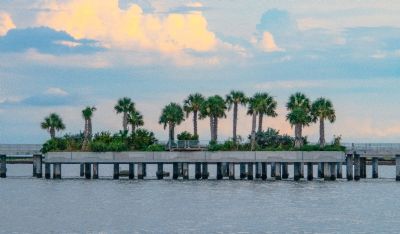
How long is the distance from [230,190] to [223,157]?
19.3m

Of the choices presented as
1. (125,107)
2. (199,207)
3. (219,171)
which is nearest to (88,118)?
(125,107)

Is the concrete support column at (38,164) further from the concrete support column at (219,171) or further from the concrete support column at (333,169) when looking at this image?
the concrete support column at (333,169)

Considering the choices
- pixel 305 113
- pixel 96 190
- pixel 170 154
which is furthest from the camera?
pixel 305 113

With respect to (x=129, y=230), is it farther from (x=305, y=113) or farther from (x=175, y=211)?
(x=305, y=113)

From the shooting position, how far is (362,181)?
144875 millimetres

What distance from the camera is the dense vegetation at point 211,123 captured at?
143m

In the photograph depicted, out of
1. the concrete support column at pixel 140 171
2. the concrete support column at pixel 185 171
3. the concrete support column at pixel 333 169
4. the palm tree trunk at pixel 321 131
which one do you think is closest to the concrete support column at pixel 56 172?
the concrete support column at pixel 140 171

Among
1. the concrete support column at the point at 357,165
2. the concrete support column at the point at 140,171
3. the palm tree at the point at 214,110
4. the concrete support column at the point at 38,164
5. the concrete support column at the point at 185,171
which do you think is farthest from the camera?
the palm tree at the point at 214,110

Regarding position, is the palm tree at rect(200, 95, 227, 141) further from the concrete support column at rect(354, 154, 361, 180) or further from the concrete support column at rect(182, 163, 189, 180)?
the concrete support column at rect(354, 154, 361, 180)

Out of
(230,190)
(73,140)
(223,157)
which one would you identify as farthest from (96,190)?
(73,140)

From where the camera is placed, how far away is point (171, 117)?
161m

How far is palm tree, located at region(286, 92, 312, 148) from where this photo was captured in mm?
148375

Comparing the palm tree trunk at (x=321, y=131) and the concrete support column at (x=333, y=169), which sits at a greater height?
the palm tree trunk at (x=321, y=131)

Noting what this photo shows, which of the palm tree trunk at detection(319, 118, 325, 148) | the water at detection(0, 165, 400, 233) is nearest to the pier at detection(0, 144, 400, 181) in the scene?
the water at detection(0, 165, 400, 233)
